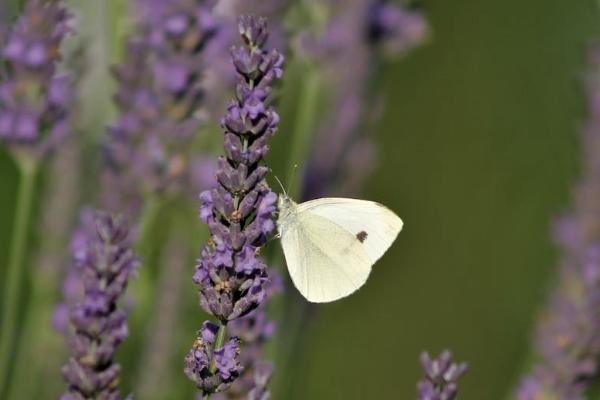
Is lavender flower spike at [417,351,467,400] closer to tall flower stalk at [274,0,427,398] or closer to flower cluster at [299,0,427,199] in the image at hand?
tall flower stalk at [274,0,427,398]

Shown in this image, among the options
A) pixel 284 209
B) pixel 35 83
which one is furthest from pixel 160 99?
pixel 284 209

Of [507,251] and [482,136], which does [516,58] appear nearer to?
[482,136]

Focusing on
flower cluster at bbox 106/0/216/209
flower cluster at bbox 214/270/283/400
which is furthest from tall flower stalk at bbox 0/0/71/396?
flower cluster at bbox 214/270/283/400

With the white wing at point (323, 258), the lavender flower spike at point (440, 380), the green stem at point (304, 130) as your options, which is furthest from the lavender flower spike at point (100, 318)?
the green stem at point (304, 130)

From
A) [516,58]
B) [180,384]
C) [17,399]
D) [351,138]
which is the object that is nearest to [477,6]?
[516,58]

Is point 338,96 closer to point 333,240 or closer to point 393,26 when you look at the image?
point 393,26

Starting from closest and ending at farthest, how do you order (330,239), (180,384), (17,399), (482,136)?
(330,239)
(17,399)
(180,384)
(482,136)
